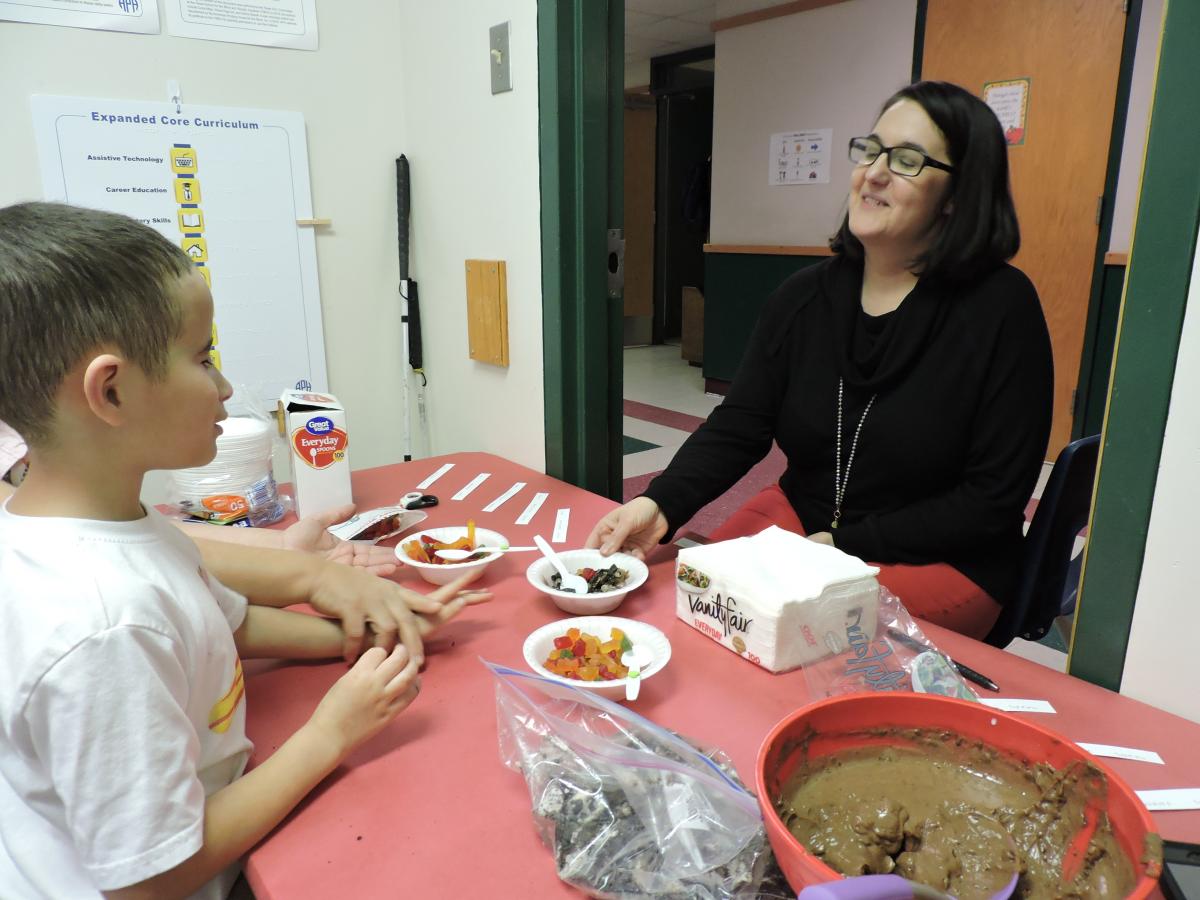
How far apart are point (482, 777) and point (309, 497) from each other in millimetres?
806

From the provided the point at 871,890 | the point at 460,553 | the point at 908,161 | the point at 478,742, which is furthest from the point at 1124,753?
the point at 908,161

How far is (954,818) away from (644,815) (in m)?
0.23

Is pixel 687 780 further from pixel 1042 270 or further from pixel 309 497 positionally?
pixel 1042 270

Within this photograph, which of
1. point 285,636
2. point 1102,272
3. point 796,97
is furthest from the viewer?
point 796,97

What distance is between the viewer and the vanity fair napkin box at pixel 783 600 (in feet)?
2.91

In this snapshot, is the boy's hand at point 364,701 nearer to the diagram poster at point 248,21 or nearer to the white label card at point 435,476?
the white label card at point 435,476

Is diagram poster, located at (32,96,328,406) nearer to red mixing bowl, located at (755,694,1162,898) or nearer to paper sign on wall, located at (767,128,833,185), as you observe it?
red mixing bowl, located at (755,694,1162,898)

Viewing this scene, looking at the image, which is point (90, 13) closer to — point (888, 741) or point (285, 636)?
point (285, 636)

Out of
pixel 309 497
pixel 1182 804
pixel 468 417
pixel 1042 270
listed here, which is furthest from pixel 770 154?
pixel 1182 804

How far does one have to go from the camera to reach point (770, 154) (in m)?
5.26

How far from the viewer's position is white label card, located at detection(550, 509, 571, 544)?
131 centimetres

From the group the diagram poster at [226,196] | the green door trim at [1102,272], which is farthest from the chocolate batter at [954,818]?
the green door trim at [1102,272]

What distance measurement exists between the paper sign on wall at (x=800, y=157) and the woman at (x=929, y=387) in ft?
12.7

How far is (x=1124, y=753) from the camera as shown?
0.76 meters
